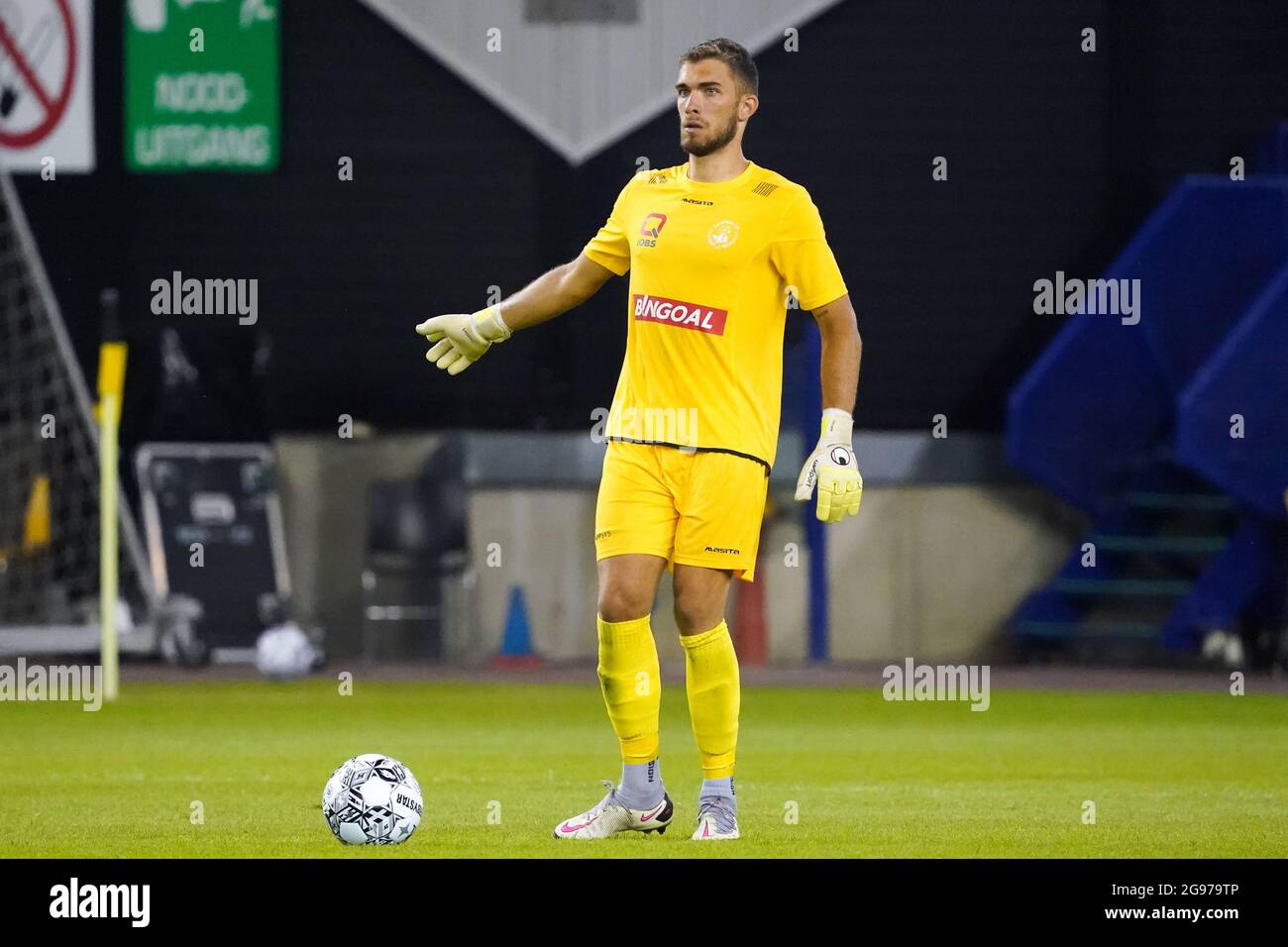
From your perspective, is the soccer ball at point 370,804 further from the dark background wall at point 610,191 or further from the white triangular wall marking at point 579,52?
the white triangular wall marking at point 579,52

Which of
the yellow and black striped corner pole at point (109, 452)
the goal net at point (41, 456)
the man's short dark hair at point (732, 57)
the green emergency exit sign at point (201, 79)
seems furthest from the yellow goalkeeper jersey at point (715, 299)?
the green emergency exit sign at point (201, 79)

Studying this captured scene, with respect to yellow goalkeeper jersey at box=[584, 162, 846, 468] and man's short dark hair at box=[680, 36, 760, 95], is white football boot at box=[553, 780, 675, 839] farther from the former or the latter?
man's short dark hair at box=[680, 36, 760, 95]

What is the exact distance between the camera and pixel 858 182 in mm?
19438

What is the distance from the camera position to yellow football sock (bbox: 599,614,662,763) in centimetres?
705

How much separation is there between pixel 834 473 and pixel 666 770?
11.1ft

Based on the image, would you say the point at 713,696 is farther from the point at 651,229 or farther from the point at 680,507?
the point at 651,229

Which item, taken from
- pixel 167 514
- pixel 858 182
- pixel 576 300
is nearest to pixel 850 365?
pixel 576 300

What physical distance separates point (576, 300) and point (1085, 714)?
7.12 m

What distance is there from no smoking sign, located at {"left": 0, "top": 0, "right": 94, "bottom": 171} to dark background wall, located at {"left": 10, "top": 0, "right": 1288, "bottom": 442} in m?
0.41

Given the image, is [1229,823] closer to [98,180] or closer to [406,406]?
[406,406]

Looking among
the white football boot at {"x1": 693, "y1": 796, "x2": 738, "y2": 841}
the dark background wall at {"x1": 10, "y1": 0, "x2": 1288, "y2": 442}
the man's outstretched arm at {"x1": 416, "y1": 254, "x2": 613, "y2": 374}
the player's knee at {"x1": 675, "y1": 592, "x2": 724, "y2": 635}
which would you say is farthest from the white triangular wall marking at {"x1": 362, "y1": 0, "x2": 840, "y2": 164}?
the white football boot at {"x1": 693, "y1": 796, "x2": 738, "y2": 841}

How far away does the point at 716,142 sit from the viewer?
7031 mm

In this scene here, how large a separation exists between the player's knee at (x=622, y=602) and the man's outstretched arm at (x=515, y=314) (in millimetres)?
955

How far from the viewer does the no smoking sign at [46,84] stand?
18.6m
